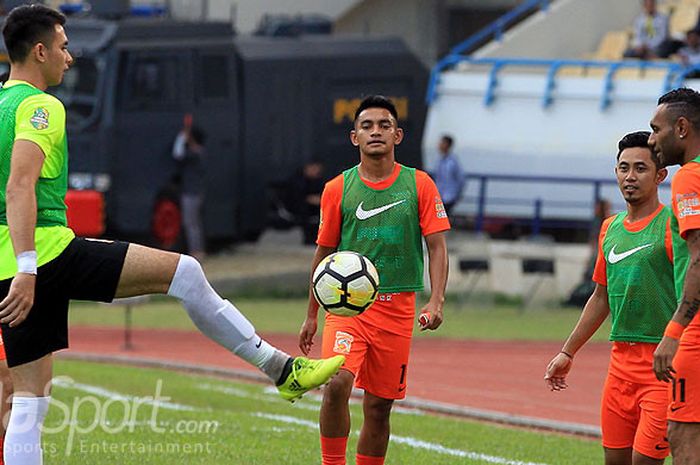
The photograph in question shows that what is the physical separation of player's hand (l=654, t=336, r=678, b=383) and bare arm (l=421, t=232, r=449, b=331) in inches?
72.3

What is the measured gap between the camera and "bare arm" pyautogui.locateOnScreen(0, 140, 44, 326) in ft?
22.5

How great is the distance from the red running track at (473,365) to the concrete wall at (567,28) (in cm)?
1013

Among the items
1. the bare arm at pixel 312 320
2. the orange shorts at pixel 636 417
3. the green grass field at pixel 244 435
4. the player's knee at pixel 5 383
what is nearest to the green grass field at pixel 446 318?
the green grass field at pixel 244 435

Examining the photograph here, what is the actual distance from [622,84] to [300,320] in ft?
22.3

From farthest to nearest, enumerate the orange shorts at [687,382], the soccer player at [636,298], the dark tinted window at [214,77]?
1. the dark tinted window at [214,77]
2. the soccer player at [636,298]
3. the orange shorts at [687,382]

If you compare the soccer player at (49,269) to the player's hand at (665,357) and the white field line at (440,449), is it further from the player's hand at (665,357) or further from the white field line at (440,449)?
the white field line at (440,449)

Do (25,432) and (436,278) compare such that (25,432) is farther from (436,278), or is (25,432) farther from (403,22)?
(403,22)

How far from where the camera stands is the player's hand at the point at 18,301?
6855 mm

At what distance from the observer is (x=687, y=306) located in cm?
669

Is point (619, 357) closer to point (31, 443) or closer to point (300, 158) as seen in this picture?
point (31, 443)

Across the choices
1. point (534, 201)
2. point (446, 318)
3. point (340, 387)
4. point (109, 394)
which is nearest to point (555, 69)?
point (534, 201)

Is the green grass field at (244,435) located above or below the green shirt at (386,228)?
below

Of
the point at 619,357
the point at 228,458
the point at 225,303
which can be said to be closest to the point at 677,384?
the point at 619,357

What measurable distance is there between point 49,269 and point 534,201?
59.4ft
